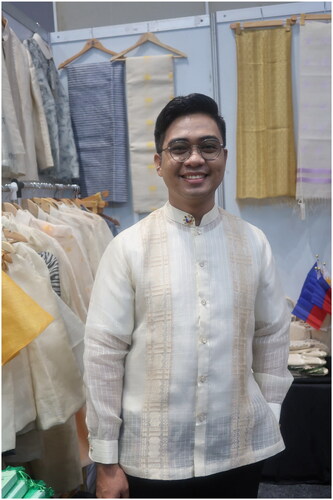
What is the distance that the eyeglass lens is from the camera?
1.20 metres

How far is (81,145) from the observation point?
2.95 meters

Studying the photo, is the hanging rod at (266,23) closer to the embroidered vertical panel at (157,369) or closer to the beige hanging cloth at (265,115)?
the beige hanging cloth at (265,115)

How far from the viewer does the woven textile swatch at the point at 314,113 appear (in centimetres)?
275

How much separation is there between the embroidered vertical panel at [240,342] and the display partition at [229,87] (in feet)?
5.55

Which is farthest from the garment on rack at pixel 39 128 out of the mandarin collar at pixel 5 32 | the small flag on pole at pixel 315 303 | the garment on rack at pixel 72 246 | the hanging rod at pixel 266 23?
the small flag on pole at pixel 315 303

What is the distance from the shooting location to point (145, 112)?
2908 mm

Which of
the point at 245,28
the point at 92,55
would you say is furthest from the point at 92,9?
the point at 245,28

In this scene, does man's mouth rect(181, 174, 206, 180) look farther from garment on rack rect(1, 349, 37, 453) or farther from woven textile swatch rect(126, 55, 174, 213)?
woven textile swatch rect(126, 55, 174, 213)

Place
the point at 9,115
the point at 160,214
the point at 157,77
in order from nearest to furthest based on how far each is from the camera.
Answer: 1. the point at 160,214
2. the point at 9,115
3. the point at 157,77

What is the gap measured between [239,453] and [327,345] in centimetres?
162

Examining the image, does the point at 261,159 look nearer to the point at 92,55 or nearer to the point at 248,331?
the point at 92,55

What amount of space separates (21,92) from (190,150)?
1.41 metres

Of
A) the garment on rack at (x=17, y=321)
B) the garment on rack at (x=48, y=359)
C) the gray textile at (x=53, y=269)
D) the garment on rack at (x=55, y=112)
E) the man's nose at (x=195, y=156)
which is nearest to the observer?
the man's nose at (x=195, y=156)

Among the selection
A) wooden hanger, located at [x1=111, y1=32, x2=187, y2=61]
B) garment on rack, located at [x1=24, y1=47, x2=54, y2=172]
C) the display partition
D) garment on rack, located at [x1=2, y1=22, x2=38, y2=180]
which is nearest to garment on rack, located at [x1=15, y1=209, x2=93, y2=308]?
garment on rack, located at [x1=2, y1=22, x2=38, y2=180]
